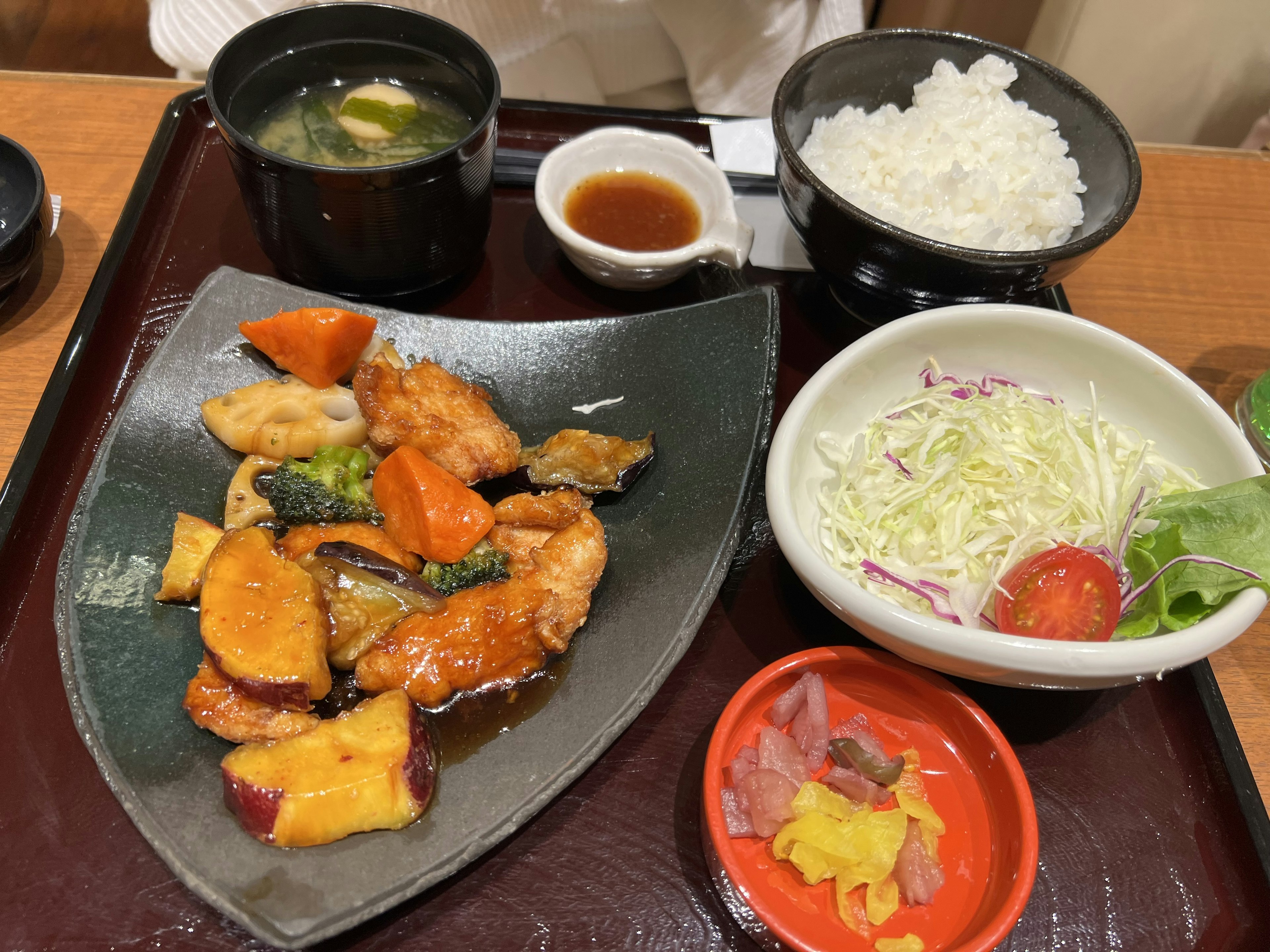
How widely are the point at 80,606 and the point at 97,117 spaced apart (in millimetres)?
2162

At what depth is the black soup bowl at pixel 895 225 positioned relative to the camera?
2.16 m

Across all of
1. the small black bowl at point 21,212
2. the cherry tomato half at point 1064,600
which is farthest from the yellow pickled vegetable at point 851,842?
the small black bowl at point 21,212

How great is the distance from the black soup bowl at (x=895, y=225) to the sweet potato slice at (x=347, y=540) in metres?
1.44

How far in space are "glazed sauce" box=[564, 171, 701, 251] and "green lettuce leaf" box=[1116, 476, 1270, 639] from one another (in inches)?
61.4

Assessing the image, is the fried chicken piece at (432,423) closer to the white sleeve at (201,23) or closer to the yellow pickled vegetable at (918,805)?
the yellow pickled vegetable at (918,805)

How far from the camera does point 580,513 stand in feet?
6.64

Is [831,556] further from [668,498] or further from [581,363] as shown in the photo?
[581,363]

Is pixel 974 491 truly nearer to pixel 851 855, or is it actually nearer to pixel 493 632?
pixel 851 855

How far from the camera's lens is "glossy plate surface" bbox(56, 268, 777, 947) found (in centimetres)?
153

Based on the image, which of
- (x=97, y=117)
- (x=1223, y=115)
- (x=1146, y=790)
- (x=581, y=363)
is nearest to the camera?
(x=1146, y=790)

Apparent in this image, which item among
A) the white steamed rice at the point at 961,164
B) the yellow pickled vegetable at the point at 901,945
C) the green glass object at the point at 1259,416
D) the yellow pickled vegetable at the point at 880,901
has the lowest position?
the yellow pickled vegetable at the point at 901,945

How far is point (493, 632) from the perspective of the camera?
1.81m

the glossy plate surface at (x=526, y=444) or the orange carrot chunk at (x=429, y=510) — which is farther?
the orange carrot chunk at (x=429, y=510)

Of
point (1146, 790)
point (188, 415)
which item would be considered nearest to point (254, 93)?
point (188, 415)
